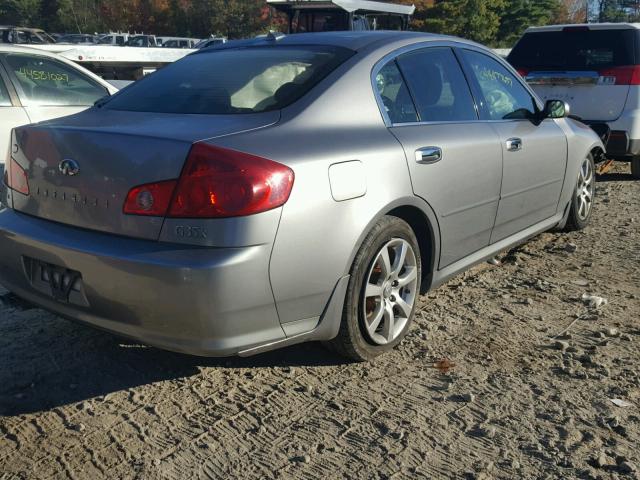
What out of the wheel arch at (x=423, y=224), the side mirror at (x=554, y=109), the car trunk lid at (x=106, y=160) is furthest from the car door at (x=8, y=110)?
the side mirror at (x=554, y=109)

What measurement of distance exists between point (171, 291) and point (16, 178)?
1.19 meters

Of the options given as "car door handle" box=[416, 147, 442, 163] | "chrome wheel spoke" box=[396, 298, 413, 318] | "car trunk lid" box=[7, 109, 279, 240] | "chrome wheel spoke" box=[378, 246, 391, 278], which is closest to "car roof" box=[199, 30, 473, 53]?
"car door handle" box=[416, 147, 442, 163]

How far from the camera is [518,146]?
4250 millimetres

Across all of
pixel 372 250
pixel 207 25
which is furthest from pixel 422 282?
pixel 207 25

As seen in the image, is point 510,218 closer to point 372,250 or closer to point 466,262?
point 466,262

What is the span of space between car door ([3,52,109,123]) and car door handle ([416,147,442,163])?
160 inches

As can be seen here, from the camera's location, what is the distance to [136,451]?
2.62 metres

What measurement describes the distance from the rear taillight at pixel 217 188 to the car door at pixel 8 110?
392 cm

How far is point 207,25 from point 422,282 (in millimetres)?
56291

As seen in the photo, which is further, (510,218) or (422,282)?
(510,218)

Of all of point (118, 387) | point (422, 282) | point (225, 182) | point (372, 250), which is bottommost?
point (118, 387)

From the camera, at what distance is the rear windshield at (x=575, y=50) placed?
746 cm

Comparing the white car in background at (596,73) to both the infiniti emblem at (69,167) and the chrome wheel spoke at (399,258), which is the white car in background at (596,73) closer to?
the chrome wheel spoke at (399,258)

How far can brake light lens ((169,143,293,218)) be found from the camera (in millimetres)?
2576
